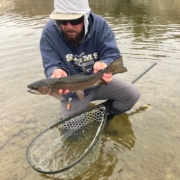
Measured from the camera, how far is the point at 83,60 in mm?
3492

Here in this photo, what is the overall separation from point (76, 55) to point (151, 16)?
10.9 metres

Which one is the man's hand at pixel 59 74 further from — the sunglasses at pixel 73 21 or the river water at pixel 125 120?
the river water at pixel 125 120

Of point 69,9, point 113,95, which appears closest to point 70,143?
point 113,95

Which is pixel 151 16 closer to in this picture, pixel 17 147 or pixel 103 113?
pixel 103 113

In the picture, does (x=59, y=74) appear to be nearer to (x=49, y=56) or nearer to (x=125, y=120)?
(x=49, y=56)

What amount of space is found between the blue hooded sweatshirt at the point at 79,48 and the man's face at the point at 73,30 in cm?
11

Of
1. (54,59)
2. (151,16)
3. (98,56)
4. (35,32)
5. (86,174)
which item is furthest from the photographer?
(151,16)

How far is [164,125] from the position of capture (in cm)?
382

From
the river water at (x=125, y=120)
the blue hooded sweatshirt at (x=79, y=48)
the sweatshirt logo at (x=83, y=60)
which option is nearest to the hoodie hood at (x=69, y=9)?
the blue hooded sweatshirt at (x=79, y=48)

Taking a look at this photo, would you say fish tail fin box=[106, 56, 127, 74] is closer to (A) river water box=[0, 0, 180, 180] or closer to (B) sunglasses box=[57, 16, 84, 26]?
(B) sunglasses box=[57, 16, 84, 26]

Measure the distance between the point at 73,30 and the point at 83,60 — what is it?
532 millimetres

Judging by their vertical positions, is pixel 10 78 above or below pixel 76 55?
below

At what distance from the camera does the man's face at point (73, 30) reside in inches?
119

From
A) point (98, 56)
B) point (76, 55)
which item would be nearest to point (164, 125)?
point (98, 56)
